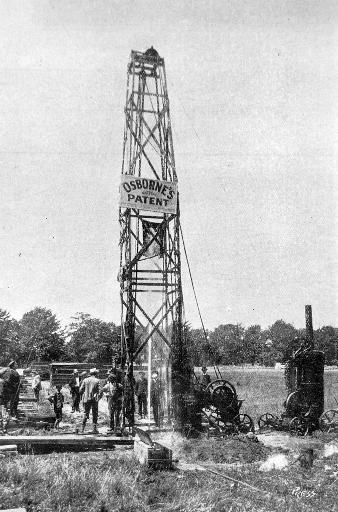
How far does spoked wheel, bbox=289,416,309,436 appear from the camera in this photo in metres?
14.4

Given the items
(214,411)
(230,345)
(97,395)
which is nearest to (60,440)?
(97,395)

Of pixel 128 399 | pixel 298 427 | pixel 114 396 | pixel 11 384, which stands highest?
pixel 11 384

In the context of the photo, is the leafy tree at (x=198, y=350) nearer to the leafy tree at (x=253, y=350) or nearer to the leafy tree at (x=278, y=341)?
the leafy tree at (x=278, y=341)

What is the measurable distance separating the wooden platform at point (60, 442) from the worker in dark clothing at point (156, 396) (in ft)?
13.4

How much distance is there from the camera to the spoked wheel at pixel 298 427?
14414 millimetres

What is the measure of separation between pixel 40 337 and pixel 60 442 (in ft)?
132

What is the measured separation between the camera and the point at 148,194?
1605 cm

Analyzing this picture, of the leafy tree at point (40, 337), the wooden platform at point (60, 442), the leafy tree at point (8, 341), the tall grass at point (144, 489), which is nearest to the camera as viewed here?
the tall grass at point (144, 489)

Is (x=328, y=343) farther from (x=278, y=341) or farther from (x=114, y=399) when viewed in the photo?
(x=114, y=399)

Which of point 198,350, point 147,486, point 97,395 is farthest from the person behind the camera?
point 198,350

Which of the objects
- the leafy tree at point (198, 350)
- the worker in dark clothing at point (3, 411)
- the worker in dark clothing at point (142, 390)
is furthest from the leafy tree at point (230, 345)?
the worker in dark clothing at point (3, 411)

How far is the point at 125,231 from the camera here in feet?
53.5

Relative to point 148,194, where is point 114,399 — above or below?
below

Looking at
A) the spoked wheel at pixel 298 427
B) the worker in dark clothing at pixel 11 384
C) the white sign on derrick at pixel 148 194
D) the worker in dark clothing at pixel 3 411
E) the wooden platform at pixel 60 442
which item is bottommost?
the spoked wheel at pixel 298 427
